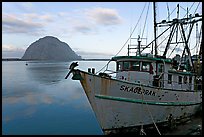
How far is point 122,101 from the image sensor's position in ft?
37.6

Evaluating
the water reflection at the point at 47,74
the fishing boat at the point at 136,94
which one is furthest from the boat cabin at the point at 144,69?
the water reflection at the point at 47,74

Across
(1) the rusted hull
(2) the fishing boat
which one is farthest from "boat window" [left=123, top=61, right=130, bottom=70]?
(1) the rusted hull

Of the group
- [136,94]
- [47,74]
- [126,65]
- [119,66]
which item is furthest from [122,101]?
[47,74]

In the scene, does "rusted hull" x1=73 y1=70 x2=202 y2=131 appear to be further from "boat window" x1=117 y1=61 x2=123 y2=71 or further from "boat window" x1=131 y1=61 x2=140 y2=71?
"boat window" x1=117 y1=61 x2=123 y2=71

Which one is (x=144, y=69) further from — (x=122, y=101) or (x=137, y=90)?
(x=122, y=101)

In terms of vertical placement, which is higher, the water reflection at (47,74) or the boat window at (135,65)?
the boat window at (135,65)

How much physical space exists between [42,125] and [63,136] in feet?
11.5

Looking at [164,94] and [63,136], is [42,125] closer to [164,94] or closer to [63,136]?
[63,136]

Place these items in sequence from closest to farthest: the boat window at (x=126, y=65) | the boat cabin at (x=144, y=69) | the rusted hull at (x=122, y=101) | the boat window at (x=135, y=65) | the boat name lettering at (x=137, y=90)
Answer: the rusted hull at (x=122, y=101)
the boat name lettering at (x=137, y=90)
the boat cabin at (x=144, y=69)
the boat window at (x=135, y=65)
the boat window at (x=126, y=65)

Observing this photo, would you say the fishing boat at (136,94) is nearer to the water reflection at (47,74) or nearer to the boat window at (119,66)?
the boat window at (119,66)

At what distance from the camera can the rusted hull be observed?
11391 millimetres

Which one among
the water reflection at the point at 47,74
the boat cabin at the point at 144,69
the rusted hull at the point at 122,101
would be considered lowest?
the water reflection at the point at 47,74

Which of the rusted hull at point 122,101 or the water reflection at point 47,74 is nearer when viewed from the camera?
the rusted hull at point 122,101

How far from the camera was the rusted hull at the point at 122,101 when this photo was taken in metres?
11.4
